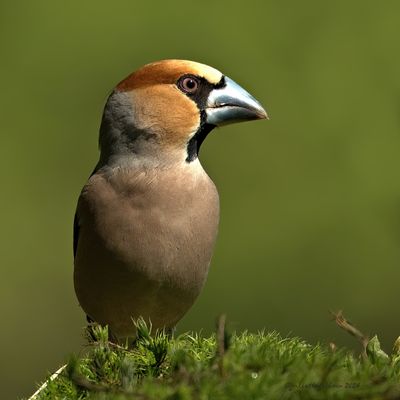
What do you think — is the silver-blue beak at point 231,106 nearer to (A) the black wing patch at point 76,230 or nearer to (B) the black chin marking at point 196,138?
(B) the black chin marking at point 196,138

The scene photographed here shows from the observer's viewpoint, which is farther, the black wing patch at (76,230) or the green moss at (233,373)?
the black wing patch at (76,230)

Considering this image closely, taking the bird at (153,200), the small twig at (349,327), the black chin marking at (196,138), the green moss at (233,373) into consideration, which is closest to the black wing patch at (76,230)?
the bird at (153,200)

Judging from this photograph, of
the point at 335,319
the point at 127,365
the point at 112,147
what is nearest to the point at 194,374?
the point at 127,365

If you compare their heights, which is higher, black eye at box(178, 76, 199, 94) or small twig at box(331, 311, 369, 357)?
black eye at box(178, 76, 199, 94)

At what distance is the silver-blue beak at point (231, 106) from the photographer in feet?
14.3

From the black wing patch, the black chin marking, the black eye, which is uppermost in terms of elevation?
the black eye

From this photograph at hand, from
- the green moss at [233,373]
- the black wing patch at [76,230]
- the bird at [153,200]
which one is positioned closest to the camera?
the green moss at [233,373]

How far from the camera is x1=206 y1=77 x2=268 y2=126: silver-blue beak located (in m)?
4.36

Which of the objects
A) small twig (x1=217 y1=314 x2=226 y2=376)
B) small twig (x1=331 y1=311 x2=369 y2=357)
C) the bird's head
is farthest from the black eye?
small twig (x1=217 y1=314 x2=226 y2=376)

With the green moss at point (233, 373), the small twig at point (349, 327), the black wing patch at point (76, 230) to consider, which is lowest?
the black wing patch at point (76, 230)

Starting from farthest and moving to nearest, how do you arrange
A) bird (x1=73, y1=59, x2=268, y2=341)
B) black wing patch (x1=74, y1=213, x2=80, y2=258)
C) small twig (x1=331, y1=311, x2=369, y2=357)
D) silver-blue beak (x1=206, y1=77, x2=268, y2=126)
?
1. black wing patch (x1=74, y1=213, x2=80, y2=258)
2. silver-blue beak (x1=206, y1=77, x2=268, y2=126)
3. bird (x1=73, y1=59, x2=268, y2=341)
4. small twig (x1=331, y1=311, x2=369, y2=357)

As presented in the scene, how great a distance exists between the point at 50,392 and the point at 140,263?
1390 millimetres

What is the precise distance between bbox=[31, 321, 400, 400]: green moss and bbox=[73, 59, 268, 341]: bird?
4.62 feet

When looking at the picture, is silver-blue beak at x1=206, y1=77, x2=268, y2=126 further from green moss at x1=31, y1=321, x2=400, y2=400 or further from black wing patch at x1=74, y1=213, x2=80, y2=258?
green moss at x1=31, y1=321, x2=400, y2=400
